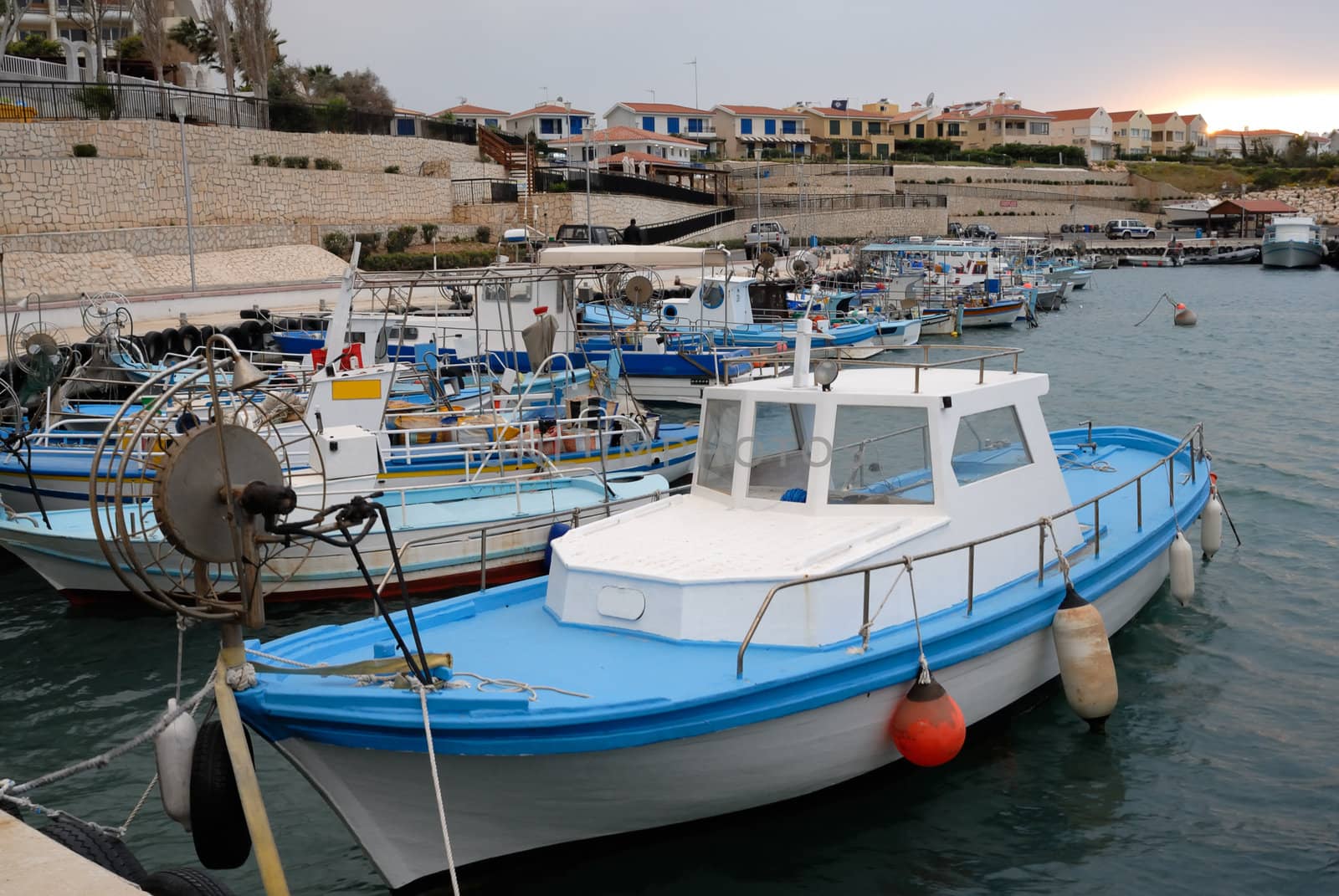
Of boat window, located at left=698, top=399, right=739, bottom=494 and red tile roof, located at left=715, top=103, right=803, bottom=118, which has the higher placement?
red tile roof, located at left=715, top=103, right=803, bottom=118

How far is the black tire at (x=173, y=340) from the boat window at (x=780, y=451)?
1908 centimetres

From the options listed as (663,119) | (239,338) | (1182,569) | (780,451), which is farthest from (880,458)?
(663,119)

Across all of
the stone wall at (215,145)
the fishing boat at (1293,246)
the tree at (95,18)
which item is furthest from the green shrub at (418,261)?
the fishing boat at (1293,246)

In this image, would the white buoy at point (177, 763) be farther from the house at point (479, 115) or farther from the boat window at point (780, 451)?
the house at point (479, 115)

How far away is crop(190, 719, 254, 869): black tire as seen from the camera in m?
5.71

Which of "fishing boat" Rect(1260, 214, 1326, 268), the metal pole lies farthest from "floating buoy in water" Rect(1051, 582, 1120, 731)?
"fishing boat" Rect(1260, 214, 1326, 268)

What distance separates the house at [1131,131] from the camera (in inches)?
5217

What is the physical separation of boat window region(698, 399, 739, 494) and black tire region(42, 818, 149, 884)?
4.58 meters

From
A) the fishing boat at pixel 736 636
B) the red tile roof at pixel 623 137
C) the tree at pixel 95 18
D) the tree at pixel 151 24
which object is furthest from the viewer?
the red tile roof at pixel 623 137

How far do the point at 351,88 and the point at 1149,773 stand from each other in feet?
238

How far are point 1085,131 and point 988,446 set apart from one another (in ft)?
423

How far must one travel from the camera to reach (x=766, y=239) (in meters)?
58.9

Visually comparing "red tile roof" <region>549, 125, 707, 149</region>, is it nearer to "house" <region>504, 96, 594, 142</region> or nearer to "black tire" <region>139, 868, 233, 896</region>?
"house" <region>504, 96, 594, 142</region>

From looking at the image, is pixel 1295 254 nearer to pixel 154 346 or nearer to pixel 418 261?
pixel 418 261
